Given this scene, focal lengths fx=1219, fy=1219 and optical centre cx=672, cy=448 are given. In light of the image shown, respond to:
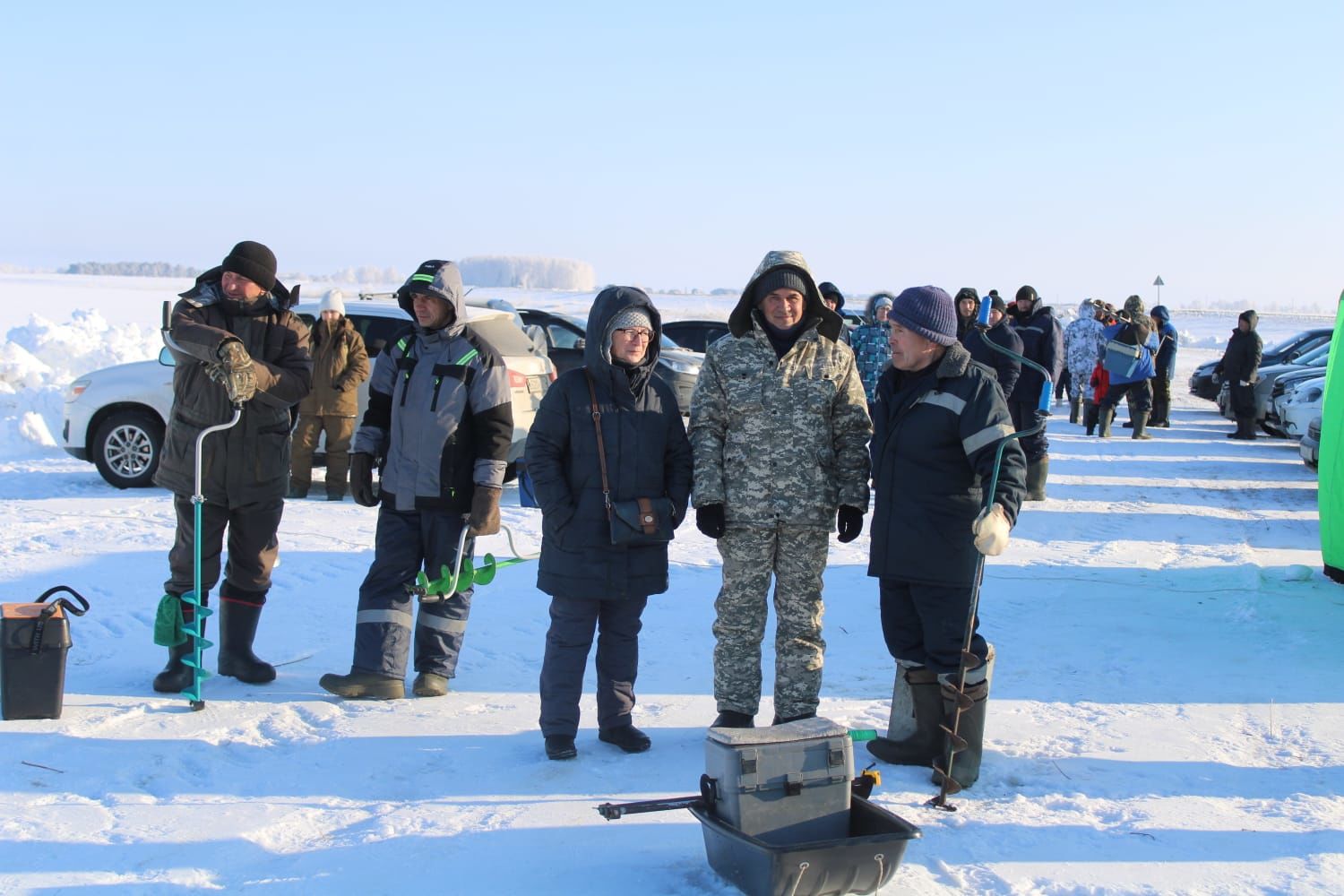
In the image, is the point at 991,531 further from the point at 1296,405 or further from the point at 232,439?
the point at 1296,405

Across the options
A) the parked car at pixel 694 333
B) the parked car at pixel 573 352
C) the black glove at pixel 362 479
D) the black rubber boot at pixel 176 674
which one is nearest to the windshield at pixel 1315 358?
the parked car at pixel 694 333

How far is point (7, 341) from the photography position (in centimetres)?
2072

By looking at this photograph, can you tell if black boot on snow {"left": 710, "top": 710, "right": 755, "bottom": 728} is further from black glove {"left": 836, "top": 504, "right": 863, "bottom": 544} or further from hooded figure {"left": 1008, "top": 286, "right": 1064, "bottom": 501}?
hooded figure {"left": 1008, "top": 286, "right": 1064, "bottom": 501}

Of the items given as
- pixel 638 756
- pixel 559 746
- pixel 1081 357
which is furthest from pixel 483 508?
pixel 1081 357

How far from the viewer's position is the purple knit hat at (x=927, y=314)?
461 cm

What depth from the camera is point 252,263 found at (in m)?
5.41

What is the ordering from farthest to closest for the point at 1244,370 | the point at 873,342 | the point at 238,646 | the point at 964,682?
1. the point at 1244,370
2. the point at 873,342
3. the point at 238,646
4. the point at 964,682

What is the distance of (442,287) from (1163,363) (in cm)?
1511

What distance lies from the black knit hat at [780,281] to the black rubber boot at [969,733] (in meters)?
1.64

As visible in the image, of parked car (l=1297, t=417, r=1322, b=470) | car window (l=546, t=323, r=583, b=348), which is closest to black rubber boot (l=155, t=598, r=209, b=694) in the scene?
car window (l=546, t=323, r=583, b=348)

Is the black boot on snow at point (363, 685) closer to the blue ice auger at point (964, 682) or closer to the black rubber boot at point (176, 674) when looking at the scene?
the black rubber boot at point (176, 674)

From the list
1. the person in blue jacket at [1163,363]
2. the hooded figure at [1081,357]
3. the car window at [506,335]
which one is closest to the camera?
the car window at [506,335]

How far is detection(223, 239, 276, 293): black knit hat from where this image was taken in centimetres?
→ 539

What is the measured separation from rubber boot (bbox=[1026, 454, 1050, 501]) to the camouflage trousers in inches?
259
